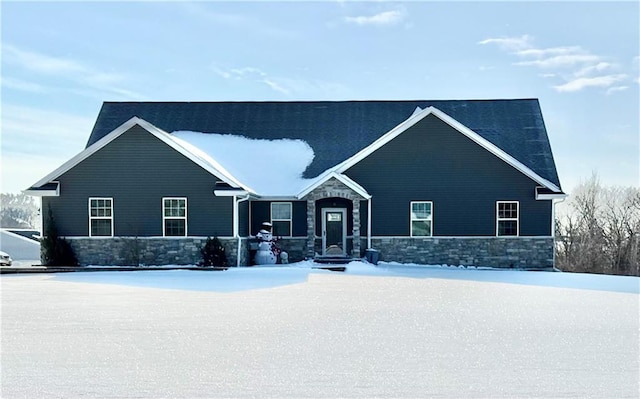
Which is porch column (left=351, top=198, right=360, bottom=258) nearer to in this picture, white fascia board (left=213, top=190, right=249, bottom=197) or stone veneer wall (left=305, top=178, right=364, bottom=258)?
stone veneer wall (left=305, top=178, right=364, bottom=258)

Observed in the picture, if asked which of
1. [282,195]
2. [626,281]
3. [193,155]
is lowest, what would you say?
[626,281]

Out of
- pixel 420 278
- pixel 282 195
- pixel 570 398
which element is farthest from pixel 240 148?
pixel 570 398

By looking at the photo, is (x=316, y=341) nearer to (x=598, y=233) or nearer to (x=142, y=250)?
(x=142, y=250)

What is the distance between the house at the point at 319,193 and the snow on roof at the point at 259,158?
0.08m

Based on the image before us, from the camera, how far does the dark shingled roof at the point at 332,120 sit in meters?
25.3

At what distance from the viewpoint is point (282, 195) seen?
2225 centimetres

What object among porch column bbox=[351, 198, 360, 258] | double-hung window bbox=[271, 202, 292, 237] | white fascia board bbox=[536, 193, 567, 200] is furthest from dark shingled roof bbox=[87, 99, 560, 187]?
porch column bbox=[351, 198, 360, 258]

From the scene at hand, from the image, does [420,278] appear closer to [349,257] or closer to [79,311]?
[349,257]

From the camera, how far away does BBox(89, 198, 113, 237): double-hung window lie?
68.0 feet

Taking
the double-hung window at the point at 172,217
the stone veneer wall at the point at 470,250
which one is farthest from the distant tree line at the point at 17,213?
the stone veneer wall at the point at 470,250

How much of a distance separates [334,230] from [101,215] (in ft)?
28.5

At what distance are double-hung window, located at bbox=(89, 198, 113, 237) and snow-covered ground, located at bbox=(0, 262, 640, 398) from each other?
230 inches

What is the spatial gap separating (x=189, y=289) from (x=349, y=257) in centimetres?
894

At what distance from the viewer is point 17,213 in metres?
112
